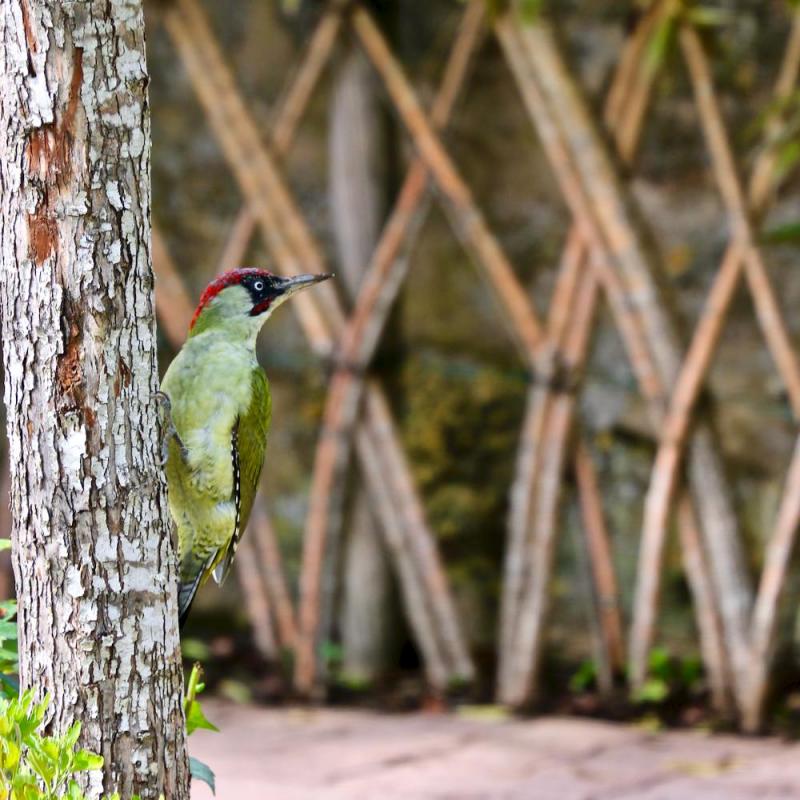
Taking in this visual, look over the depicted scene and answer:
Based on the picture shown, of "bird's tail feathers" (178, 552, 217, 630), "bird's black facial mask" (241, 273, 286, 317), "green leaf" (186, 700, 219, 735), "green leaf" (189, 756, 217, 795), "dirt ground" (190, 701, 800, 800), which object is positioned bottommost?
"dirt ground" (190, 701, 800, 800)

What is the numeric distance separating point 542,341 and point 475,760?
4.59 feet

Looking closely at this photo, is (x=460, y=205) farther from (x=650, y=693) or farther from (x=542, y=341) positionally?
(x=650, y=693)

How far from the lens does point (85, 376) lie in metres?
1.98

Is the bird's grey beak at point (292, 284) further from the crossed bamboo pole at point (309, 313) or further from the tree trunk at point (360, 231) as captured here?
the tree trunk at point (360, 231)

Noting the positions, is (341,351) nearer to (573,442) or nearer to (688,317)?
(573,442)

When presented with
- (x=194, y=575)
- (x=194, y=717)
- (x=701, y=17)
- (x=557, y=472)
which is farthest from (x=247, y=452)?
(x=701, y=17)

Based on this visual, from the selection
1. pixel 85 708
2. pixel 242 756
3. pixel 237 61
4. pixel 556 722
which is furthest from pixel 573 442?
pixel 85 708

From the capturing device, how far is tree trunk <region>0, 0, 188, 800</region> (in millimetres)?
1953

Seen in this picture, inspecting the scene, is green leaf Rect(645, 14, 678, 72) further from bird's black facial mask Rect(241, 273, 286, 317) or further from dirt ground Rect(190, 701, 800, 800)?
dirt ground Rect(190, 701, 800, 800)

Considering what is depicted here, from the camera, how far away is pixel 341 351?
4.51 meters

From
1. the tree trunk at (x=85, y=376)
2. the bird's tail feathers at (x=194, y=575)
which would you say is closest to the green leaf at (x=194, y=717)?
the tree trunk at (x=85, y=376)


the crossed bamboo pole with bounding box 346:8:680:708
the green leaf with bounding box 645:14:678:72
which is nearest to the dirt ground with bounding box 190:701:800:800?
the crossed bamboo pole with bounding box 346:8:680:708

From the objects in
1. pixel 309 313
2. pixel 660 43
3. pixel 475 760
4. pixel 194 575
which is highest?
pixel 660 43

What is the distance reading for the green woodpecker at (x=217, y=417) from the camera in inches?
102
